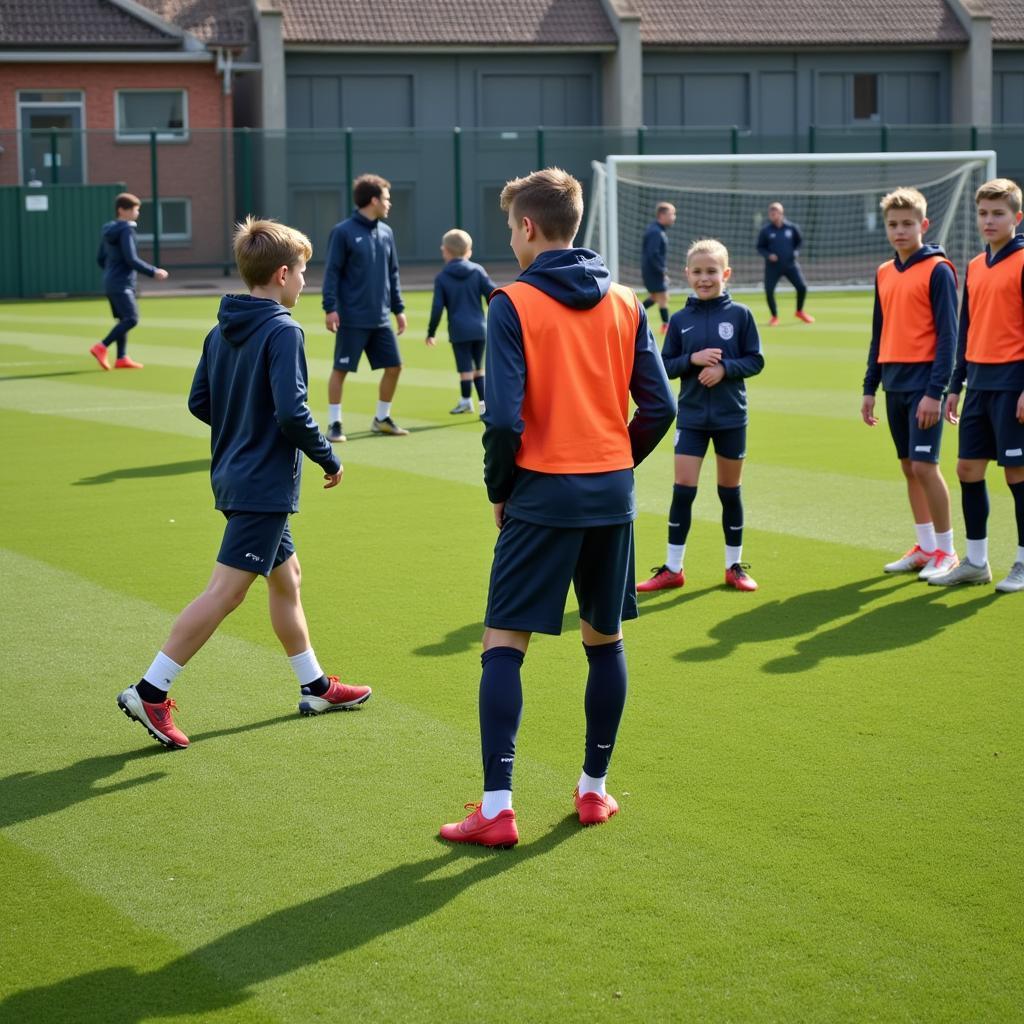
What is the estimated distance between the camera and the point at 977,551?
824 centimetres

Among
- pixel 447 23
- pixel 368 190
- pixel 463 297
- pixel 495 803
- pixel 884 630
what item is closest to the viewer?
pixel 495 803

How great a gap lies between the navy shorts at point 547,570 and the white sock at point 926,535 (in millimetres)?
4183

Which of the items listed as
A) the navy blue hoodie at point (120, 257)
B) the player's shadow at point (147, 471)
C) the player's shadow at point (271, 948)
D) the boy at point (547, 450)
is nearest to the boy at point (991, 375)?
the boy at point (547, 450)

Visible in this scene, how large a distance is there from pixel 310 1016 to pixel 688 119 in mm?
42662

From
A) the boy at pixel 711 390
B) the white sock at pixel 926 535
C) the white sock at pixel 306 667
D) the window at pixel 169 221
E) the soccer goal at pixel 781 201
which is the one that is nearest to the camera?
the white sock at pixel 306 667

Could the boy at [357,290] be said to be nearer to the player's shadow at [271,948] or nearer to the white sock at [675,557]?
the white sock at [675,557]

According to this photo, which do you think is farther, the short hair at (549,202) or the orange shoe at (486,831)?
the orange shoe at (486,831)

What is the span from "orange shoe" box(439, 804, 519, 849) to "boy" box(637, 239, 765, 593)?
135 inches

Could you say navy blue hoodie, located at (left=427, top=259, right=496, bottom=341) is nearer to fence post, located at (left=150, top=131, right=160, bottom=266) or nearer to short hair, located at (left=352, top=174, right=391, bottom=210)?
short hair, located at (left=352, top=174, right=391, bottom=210)

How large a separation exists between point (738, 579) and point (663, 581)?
0.40 meters

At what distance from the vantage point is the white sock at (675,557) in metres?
8.23

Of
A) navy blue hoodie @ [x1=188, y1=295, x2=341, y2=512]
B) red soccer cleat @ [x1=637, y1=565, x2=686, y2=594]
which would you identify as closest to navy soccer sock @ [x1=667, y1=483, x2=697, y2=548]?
red soccer cleat @ [x1=637, y1=565, x2=686, y2=594]

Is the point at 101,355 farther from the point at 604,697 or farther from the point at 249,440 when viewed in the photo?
the point at 604,697

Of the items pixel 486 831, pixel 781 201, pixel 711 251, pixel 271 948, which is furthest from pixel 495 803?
pixel 781 201
